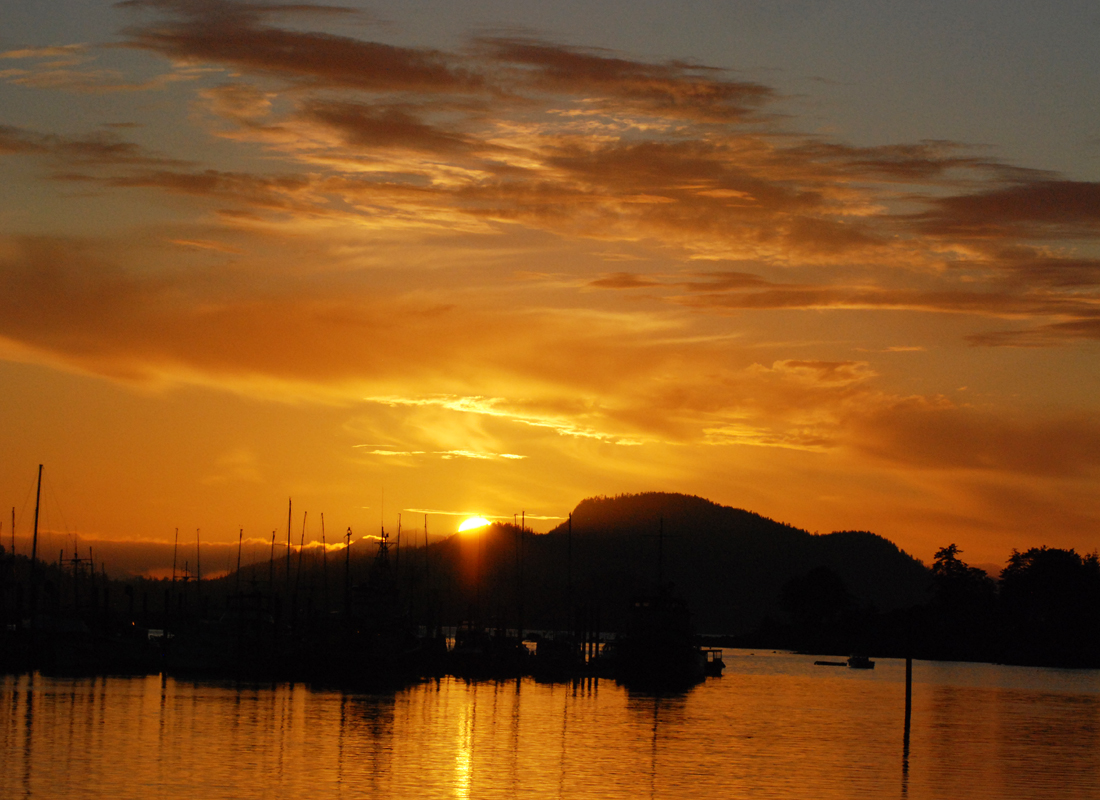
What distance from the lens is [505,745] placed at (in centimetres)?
6116

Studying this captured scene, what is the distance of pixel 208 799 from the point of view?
135 feet

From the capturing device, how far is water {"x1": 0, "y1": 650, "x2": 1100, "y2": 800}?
47.1 meters

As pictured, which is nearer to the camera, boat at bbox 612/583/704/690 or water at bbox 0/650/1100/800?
water at bbox 0/650/1100/800

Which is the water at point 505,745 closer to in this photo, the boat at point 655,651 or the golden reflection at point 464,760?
the golden reflection at point 464,760

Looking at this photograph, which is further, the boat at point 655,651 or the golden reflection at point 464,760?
the boat at point 655,651

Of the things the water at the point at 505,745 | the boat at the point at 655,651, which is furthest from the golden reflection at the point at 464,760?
the boat at the point at 655,651

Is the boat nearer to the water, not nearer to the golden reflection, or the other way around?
the water

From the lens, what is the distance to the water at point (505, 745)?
47.1 metres

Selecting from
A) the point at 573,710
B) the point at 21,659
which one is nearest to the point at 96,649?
the point at 21,659

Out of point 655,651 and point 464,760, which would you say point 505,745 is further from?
point 655,651

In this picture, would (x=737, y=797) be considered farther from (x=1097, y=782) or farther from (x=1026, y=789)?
(x=1097, y=782)

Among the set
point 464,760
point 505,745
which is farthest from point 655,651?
point 464,760

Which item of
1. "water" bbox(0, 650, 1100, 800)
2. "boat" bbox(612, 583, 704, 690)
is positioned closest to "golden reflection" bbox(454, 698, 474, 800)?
"water" bbox(0, 650, 1100, 800)

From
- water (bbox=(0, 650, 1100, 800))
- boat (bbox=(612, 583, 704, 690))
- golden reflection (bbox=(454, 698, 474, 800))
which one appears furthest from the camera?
boat (bbox=(612, 583, 704, 690))
